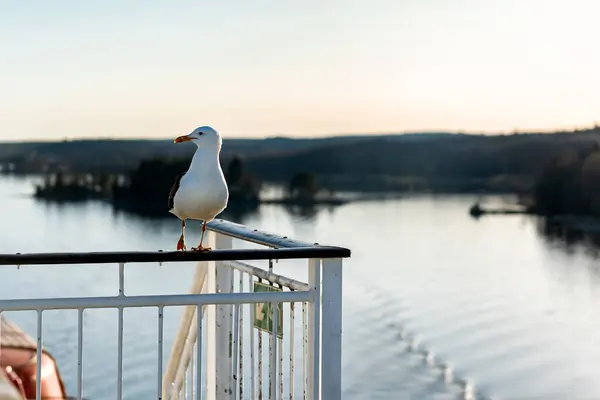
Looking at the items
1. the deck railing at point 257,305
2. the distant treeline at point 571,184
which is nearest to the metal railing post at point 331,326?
the deck railing at point 257,305

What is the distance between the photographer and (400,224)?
44438 millimetres

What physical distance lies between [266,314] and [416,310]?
21028 mm

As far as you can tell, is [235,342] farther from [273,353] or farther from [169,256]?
[169,256]

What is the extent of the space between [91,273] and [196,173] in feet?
83.3

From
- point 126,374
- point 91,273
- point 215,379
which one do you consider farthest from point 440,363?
point 215,379

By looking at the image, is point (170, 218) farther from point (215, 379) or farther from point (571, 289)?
point (215, 379)

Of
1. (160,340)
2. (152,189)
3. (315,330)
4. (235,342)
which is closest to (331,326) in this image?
(315,330)

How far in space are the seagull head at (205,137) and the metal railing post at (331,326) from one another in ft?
1.46

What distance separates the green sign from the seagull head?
363 mm

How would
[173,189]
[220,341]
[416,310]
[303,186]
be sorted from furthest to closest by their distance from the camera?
[303,186] < [416,310] < [220,341] < [173,189]

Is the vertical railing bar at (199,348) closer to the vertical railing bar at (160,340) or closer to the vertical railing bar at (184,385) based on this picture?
the vertical railing bar at (160,340)

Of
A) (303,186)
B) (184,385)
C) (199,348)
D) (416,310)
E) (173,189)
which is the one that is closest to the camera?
(199,348)

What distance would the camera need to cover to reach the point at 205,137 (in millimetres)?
2271

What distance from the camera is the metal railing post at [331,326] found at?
6.71 ft
